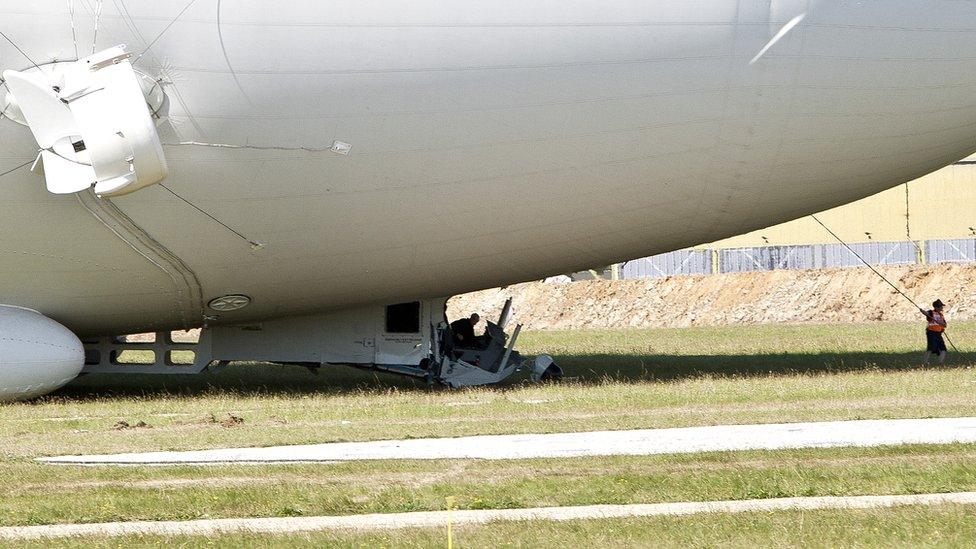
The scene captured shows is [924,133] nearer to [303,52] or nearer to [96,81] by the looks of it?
[303,52]

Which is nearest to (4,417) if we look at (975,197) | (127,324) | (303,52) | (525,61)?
(127,324)

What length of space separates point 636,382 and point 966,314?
36.6 metres

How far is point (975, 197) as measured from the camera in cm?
7012

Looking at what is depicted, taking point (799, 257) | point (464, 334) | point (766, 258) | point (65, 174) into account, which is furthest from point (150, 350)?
point (766, 258)

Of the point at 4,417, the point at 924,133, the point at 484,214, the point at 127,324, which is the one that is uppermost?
the point at 924,133

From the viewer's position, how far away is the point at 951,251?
66312 millimetres

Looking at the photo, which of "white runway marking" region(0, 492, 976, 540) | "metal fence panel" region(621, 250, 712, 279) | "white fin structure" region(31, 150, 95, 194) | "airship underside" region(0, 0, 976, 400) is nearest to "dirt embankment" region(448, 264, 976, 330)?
"metal fence panel" region(621, 250, 712, 279)

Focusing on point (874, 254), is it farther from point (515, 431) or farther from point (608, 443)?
point (608, 443)

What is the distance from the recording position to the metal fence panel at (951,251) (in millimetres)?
66125

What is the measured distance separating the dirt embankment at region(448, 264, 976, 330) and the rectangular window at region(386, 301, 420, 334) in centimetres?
3766

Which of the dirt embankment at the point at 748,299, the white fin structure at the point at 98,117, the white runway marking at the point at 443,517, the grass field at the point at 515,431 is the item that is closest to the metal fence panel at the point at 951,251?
the dirt embankment at the point at 748,299

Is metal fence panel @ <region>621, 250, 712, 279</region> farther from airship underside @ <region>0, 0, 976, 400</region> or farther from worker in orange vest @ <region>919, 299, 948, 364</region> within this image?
airship underside @ <region>0, 0, 976, 400</region>

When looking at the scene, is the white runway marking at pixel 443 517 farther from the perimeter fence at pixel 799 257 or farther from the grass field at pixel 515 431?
the perimeter fence at pixel 799 257

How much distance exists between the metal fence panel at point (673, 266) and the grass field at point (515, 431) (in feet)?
135
